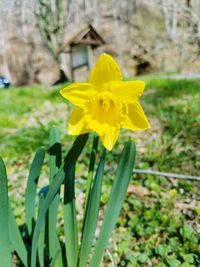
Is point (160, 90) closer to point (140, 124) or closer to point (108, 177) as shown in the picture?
point (108, 177)

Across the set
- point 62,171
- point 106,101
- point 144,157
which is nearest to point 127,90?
point 106,101

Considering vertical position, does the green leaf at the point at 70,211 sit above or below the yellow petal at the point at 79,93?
below

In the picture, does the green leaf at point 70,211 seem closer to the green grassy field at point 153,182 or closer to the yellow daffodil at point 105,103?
the yellow daffodil at point 105,103

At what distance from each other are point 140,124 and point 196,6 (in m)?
12.8

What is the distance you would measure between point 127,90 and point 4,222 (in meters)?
0.41

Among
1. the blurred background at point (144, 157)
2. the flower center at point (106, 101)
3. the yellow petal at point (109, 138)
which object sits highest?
the flower center at point (106, 101)

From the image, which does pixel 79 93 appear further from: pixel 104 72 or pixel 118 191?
pixel 118 191

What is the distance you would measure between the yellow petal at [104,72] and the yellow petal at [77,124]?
8 cm

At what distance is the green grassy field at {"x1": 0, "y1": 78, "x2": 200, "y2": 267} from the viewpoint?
3.99 feet

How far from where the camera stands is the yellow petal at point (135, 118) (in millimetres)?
738

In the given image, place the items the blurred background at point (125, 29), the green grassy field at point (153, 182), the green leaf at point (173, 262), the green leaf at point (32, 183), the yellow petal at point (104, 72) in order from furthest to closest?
the blurred background at point (125, 29), the green grassy field at point (153, 182), the green leaf at point (173, 262), the green leaf at point (32, 183), the yellow petal at point (104, 72)

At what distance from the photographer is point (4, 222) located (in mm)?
771

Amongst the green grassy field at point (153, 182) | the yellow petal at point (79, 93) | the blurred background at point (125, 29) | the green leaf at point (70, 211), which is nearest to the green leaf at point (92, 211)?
the green leaf at point (70, 211)

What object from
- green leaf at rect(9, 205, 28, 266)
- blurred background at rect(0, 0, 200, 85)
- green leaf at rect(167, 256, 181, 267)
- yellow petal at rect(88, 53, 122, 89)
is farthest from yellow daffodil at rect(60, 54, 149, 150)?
blurred background at rect(0, 0, 200, 85)
